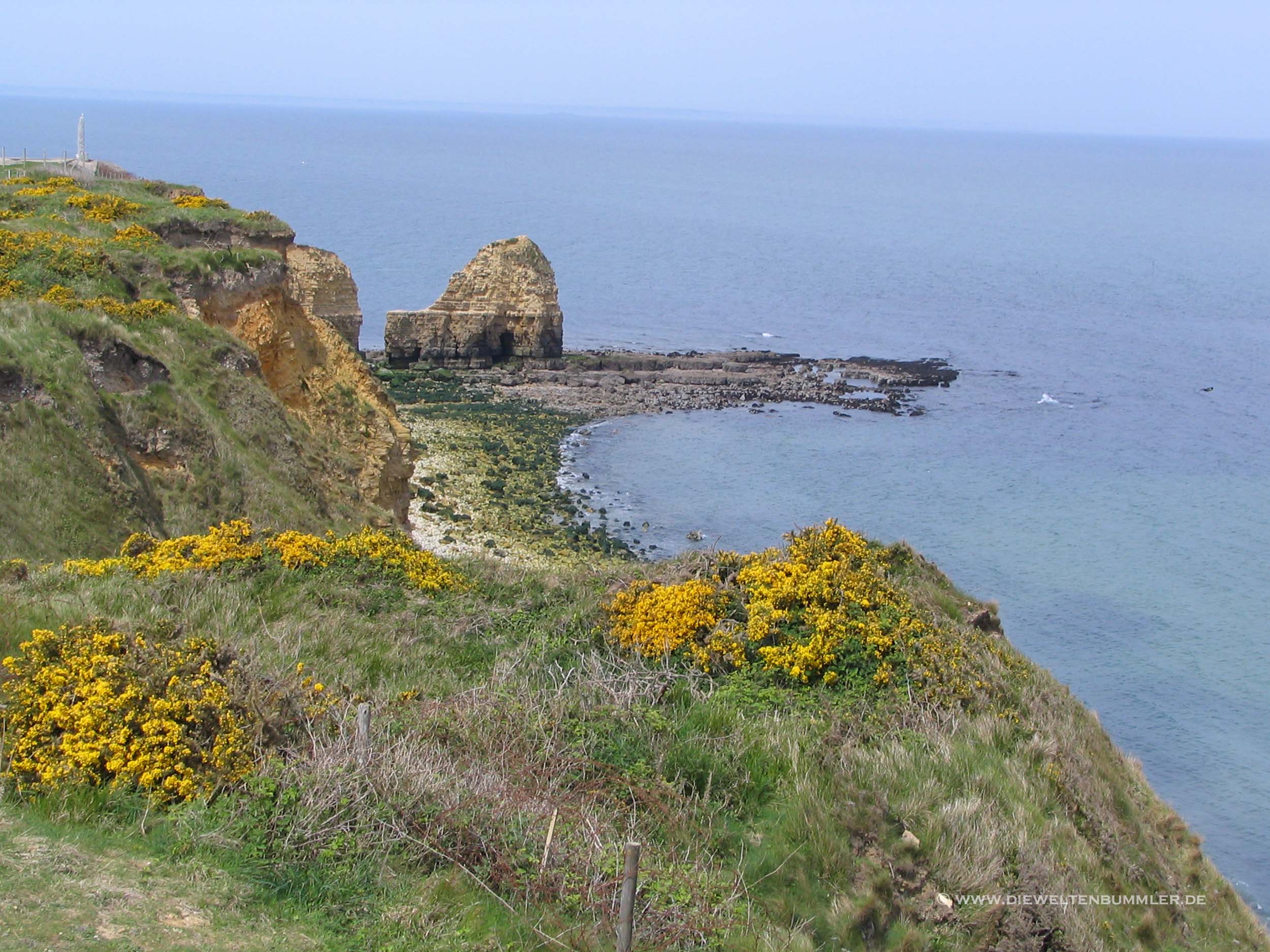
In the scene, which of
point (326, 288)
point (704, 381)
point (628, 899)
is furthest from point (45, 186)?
point (704, 381)

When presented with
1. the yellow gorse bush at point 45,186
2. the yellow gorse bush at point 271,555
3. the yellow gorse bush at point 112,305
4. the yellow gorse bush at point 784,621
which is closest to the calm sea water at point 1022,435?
the yellow gorse bush at point 784,621

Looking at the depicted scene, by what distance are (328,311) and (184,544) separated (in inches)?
1517

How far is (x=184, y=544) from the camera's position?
12.0 metres

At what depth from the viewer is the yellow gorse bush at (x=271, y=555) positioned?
1150 centimetres

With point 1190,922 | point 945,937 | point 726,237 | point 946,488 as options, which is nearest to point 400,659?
point 945,937

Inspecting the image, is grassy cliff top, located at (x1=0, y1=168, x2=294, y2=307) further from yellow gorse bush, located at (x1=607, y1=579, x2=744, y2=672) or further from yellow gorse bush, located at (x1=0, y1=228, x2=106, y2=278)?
yellow gorse bush, located at (x1=607, y1=579, x2=744, y2=672)

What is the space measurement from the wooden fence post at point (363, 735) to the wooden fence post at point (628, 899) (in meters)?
2.21

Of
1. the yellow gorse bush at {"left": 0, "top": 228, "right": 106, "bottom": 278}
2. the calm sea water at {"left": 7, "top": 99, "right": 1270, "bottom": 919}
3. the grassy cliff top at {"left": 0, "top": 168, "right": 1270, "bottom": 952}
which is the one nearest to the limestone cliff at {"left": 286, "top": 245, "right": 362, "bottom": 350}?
the calm sea water at {"left": 7, "top": 99, "right": 1270, "bottom": 919}

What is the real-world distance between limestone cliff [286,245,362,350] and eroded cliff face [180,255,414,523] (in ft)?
72.7

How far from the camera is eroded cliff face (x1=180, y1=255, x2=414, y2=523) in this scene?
22906mm

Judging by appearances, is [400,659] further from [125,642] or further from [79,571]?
[79,571]

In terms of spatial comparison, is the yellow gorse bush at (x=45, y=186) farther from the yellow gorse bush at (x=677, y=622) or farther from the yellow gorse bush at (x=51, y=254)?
the yellow gorse bush at (x=677, y=622)

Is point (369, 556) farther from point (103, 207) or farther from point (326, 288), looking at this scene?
point (326, 288)

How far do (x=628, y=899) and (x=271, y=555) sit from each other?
24.1 ft
